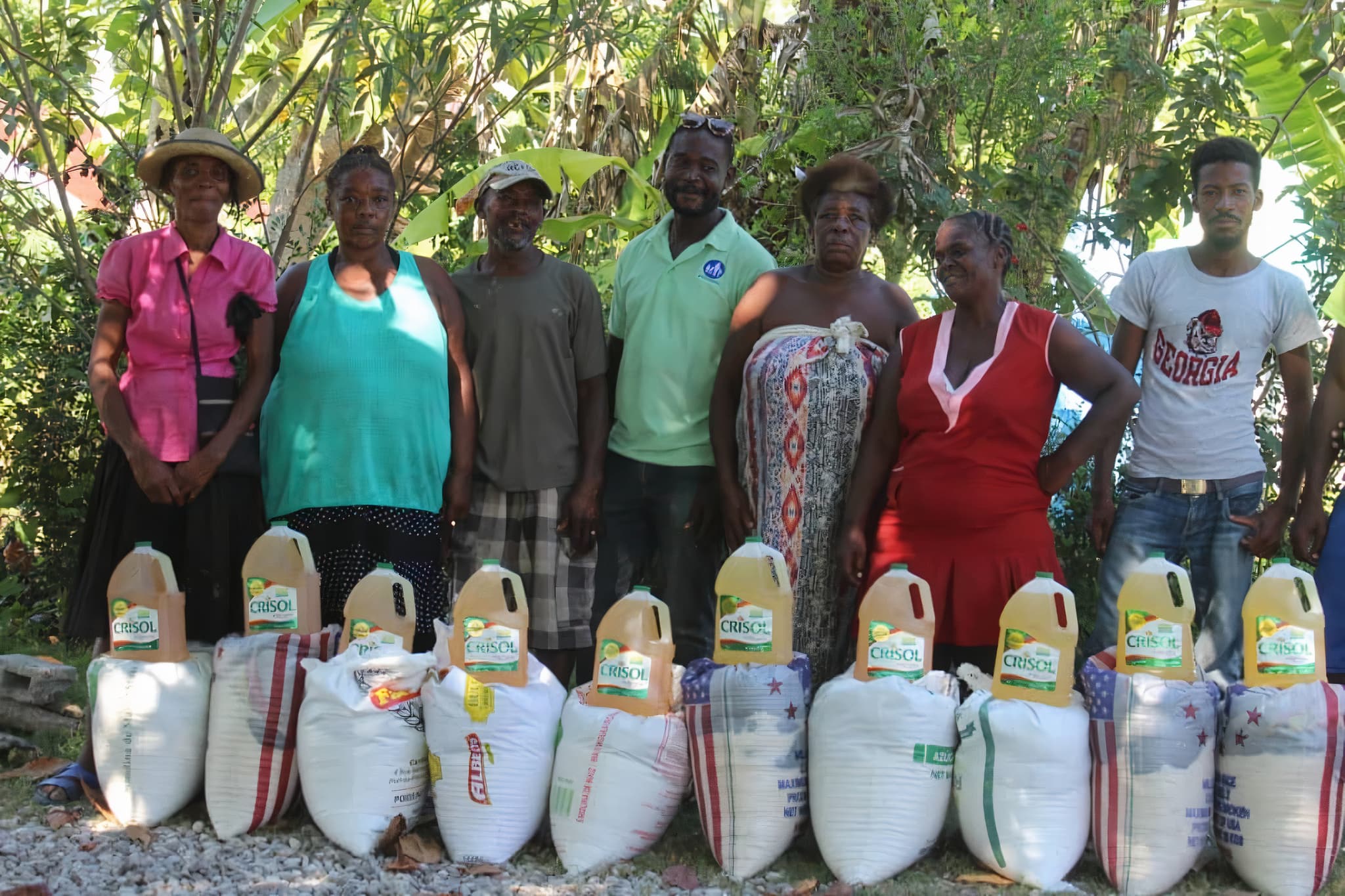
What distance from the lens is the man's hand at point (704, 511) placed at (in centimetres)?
412

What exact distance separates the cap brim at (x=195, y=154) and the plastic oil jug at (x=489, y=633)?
1550mm

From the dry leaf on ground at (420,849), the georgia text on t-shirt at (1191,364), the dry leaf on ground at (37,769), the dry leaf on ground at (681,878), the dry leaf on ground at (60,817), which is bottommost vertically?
the dry leaf on ground at (681,878)

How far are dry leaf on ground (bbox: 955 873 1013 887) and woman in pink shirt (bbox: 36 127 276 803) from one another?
7.41ft

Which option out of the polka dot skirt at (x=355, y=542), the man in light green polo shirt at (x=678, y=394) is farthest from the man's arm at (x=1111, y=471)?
the polka dot skirt at (x=355, y=542)

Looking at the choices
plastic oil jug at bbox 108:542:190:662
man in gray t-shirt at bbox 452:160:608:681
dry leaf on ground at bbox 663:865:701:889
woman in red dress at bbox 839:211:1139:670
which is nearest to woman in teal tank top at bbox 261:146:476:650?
man in gray t-shirt at bbox 452:160:608:681

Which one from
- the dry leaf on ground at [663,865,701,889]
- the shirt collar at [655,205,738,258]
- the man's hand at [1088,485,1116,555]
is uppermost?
the shirt collar at [655,205,738,258]

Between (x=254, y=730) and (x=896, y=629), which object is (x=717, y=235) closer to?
(x=896, y=629)

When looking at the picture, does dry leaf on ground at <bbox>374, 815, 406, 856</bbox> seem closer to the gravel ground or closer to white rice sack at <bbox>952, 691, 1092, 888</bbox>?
the gravel ground

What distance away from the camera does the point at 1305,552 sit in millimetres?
3896

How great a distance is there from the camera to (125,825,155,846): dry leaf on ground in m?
3.47

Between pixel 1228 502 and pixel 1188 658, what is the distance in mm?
732

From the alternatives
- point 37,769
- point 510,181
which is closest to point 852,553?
point 510,181

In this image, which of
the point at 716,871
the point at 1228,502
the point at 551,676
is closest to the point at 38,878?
the point at 551,676

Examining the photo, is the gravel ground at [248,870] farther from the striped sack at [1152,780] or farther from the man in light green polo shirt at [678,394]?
the man in light green polo shirt at [678,394]
